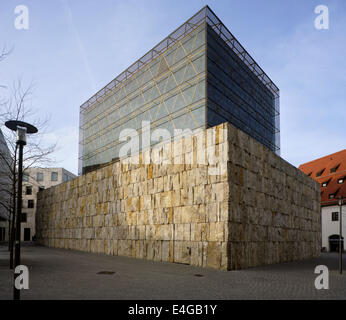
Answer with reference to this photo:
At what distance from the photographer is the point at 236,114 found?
38781mm

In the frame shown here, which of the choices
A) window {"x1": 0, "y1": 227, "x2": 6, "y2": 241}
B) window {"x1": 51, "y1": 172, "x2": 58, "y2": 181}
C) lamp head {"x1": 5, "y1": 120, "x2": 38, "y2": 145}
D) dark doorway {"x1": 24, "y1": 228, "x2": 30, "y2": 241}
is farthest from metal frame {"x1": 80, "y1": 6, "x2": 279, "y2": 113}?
window {"x1": 0, "y1": 227, "x2": 6, "y2": 241}

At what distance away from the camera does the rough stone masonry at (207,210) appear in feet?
54.4

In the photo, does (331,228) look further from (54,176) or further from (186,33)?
(54,176)

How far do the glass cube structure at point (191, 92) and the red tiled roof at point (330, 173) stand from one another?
821 cm

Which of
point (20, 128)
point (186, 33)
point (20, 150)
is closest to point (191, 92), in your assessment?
point (186, 33)

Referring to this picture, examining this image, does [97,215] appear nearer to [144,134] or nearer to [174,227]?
[174,227]

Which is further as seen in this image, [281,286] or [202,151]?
[202,151]

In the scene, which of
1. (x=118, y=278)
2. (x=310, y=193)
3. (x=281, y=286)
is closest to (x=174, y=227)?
(x=118, y=278)

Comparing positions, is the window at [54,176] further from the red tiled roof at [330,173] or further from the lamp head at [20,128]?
the lamp head at [20,128]

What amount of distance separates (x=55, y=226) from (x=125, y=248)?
15.8 m

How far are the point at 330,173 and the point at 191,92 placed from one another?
27.6 meters

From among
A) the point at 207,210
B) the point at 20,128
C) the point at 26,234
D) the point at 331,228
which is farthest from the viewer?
the point at 26,234

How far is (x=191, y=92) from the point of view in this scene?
3488 centimetres

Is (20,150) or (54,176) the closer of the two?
(20,150)
